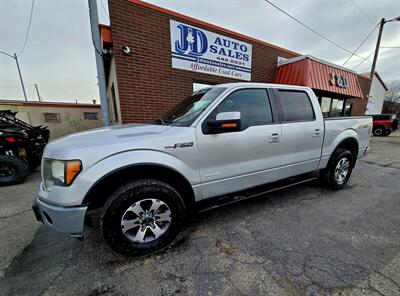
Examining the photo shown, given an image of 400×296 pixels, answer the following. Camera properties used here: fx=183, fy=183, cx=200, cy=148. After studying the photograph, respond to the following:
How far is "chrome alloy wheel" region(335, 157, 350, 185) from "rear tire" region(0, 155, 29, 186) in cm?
740

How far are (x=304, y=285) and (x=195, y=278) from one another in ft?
3.30

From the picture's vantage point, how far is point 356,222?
271 cm

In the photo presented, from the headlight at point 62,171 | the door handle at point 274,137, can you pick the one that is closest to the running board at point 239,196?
the door handle at point 274,137

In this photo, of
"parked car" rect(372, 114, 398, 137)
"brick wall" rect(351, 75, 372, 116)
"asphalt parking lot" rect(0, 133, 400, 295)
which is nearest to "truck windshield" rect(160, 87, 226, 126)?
"asphalt parking lot" rect(0, 133, 400, 295)

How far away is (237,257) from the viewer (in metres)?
2.05

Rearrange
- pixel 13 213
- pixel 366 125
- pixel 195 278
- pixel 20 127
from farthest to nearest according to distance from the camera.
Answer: pixel 20 127 < pixel 366 125 < pixel 13 213 < pixel 195 278

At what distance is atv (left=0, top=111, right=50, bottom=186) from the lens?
4599 millimetres

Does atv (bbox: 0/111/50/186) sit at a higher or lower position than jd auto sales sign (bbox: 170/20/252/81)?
lower

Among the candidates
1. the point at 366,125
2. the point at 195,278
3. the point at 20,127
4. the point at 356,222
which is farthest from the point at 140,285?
the point at 20,127

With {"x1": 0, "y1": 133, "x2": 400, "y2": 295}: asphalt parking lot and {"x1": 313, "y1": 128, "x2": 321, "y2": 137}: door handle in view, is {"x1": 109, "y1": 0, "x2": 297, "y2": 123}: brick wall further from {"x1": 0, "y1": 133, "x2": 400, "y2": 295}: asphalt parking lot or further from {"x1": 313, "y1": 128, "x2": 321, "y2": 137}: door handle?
{"x1": 313, "y1": 128, "x2": 321, "y2": 137}: door handle

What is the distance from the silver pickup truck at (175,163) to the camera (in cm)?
177

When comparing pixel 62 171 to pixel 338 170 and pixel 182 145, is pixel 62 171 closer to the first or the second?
pixel 182 145

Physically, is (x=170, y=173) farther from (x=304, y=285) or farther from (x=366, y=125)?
(x=366, y=125)

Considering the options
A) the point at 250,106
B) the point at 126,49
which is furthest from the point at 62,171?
the point at 126,49
